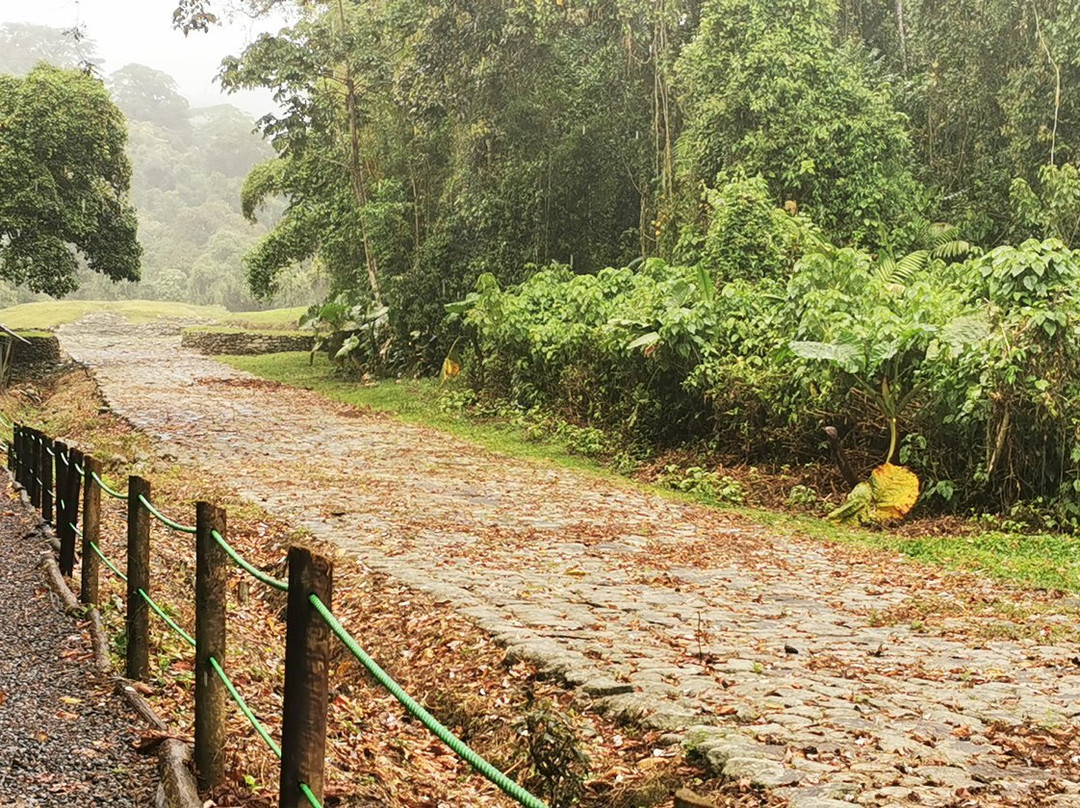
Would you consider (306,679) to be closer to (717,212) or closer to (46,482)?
(46,482)

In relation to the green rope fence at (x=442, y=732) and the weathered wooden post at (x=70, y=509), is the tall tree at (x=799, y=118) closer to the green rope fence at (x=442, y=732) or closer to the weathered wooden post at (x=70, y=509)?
the weathered wooden post at (x=70, y=509)

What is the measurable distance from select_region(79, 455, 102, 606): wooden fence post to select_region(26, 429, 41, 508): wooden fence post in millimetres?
3878

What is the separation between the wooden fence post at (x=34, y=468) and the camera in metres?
10.6

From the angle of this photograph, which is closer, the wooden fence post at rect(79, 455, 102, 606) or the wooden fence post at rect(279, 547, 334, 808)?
the wooden fence post at rect(279, 547, 334, 808)

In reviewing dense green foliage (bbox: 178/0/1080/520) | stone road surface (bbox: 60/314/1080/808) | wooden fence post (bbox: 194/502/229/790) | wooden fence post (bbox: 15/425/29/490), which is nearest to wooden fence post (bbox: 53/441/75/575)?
stone road surface (bbox: 60/314/1080/808)

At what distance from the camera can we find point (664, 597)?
296 inches

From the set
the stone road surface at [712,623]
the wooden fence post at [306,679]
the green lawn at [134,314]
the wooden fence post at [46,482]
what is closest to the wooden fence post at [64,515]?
the wooden fence post at [46,482]

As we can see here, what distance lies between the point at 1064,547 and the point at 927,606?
2746mm

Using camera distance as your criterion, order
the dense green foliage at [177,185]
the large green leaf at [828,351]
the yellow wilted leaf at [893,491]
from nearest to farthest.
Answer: the yellow wilted leaf at [893,491] < the large green leaf at [828,351] < the dense green foliage at [177,185]

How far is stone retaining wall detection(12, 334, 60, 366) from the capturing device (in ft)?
88.7

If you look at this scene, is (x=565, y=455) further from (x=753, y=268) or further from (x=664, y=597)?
(x=664, y=597)

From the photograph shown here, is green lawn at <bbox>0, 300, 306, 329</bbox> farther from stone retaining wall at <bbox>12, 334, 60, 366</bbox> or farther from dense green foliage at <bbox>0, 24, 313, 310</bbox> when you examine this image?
stone retaining wall at <bbox>12, 334, 60, 366</bbox>

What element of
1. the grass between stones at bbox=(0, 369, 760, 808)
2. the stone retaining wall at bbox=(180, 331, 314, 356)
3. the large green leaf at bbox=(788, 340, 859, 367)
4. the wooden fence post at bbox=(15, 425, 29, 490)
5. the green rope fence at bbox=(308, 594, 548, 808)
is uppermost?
the large green leaf at bbox=(788, 340, 859, 367)

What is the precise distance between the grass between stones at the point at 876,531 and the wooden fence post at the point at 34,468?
20.4 feet
